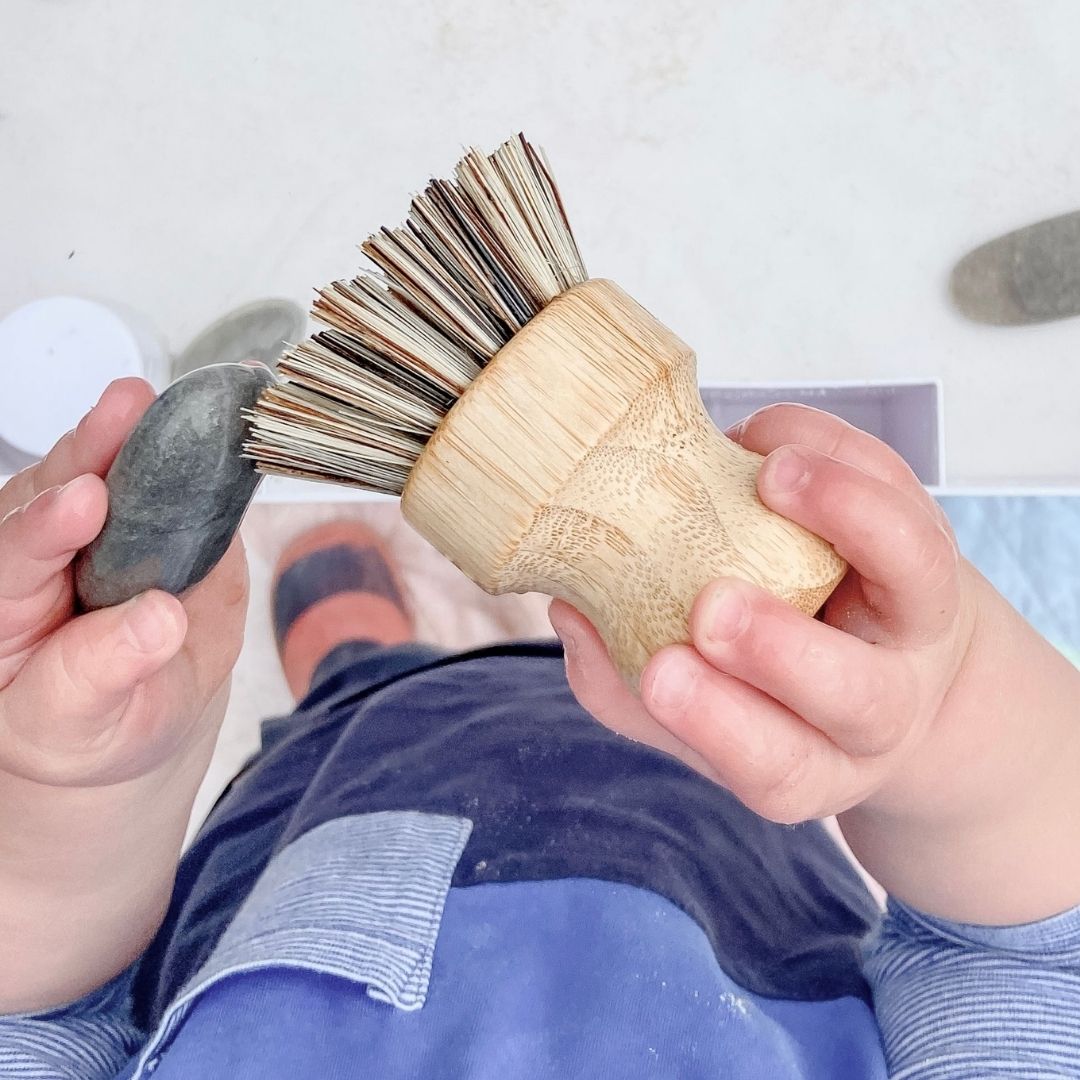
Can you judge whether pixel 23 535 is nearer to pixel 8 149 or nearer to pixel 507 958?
pixel 507 958

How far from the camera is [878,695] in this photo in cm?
32

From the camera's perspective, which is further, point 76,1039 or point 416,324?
point 76,1039

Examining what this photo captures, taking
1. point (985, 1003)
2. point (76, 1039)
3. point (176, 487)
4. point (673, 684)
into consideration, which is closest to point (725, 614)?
point (673, 684)

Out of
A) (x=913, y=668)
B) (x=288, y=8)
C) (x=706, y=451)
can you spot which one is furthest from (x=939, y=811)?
(x=288, y=8)

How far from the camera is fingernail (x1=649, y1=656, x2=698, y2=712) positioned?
0.30 m

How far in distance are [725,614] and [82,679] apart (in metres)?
0.21

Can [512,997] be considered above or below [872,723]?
below

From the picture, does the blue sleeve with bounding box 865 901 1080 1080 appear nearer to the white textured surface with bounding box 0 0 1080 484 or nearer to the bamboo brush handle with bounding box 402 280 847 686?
the bamboo brush handle with bounding box 402 280 847 686

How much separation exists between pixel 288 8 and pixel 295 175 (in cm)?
14

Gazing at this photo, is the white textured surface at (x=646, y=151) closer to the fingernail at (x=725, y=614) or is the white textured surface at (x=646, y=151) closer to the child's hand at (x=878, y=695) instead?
the child's hand at (x=878, y=695)

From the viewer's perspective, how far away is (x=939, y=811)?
16.6 inches

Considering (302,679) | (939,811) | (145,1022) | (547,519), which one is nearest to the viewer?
(547,519)

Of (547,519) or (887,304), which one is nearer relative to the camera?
(547,519)

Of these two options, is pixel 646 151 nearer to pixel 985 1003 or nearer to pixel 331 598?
pixel 331 598
